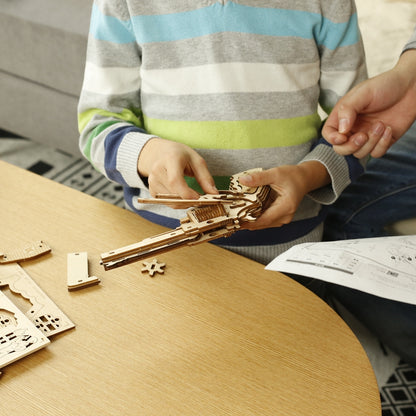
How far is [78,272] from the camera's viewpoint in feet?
1.86

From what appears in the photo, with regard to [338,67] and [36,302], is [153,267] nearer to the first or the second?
[36,302]

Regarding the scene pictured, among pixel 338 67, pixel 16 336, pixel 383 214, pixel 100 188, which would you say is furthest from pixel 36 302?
pixel 100 188

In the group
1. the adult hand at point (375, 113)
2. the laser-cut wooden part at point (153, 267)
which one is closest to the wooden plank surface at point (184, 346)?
the laser-cut wooden part at point (153, 267)

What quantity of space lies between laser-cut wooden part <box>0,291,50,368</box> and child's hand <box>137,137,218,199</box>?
216 mm

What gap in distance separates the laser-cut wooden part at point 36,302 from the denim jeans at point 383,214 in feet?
2.10

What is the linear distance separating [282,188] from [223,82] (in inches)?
7.3

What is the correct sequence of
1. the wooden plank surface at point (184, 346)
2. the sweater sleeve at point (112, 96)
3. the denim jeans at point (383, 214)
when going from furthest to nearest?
the denim jeans at point (383, 214) < the sweater sleeve at point (112, 96) < the wooden plank surface at point (184, 346)

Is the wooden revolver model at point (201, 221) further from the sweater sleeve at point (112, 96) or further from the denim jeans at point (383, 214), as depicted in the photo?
the denim jeans at point (383, 214)

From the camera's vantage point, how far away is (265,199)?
1.98ft

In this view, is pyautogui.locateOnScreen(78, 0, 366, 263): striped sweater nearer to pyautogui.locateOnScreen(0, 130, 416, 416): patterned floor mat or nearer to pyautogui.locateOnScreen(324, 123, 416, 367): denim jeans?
pyautogui.locateOnScreen(324, 123, 416, 367): denim jeans

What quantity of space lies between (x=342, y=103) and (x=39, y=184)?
17.8 inches

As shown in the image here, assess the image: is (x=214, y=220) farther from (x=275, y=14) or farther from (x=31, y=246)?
(x=275, y=14)

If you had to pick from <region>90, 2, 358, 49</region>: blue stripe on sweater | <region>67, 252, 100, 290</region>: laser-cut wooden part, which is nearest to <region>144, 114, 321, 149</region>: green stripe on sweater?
<region>90, 2, 358, 49</region>: blue stripe on sweater

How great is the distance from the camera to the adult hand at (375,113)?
0.68 meters
